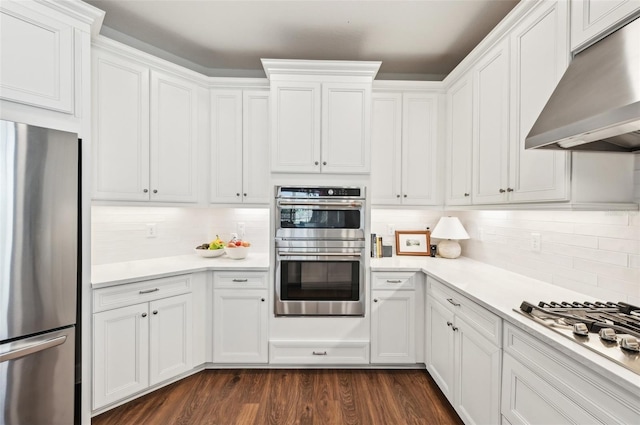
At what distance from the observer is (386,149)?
276 cm

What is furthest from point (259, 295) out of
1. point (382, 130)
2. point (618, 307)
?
point (618, 307)

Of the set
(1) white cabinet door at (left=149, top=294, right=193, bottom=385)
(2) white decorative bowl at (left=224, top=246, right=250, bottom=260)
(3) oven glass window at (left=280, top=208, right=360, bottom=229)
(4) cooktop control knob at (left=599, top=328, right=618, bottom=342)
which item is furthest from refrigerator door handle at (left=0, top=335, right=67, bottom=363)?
(4) cooktop control knob at (left=599, top=328, right=618, bottom=342)

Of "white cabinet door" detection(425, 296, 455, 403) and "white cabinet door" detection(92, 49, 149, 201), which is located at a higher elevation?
"white cabinet door" detection(92, 49, 149, 201)

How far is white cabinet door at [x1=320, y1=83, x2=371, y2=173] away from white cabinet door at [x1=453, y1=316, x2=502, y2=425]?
1.41m

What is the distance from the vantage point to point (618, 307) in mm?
1334

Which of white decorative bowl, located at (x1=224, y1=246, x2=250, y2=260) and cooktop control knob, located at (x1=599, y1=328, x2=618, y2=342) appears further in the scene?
white decorative bowl, located at (x1=224, y1=246, x2=250, y2=260)

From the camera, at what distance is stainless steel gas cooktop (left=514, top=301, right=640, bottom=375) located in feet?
3.10

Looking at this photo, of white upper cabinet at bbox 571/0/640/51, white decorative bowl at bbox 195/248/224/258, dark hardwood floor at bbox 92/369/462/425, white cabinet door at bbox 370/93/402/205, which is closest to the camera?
white upper cabinet at bbox 571/0/640/51

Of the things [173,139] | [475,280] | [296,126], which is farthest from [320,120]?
[475,280]

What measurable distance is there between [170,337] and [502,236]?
2.71 metres

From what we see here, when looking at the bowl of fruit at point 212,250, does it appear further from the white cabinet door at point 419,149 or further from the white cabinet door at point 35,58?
the white cabinet door at point 419,149

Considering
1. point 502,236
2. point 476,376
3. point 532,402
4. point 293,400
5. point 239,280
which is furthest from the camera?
point 239,280

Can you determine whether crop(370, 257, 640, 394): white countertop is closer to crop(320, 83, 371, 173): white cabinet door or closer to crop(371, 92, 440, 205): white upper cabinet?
crop(371, 92, 440, 205): white upper cabinet

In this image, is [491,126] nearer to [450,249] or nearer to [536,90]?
[536,90]
